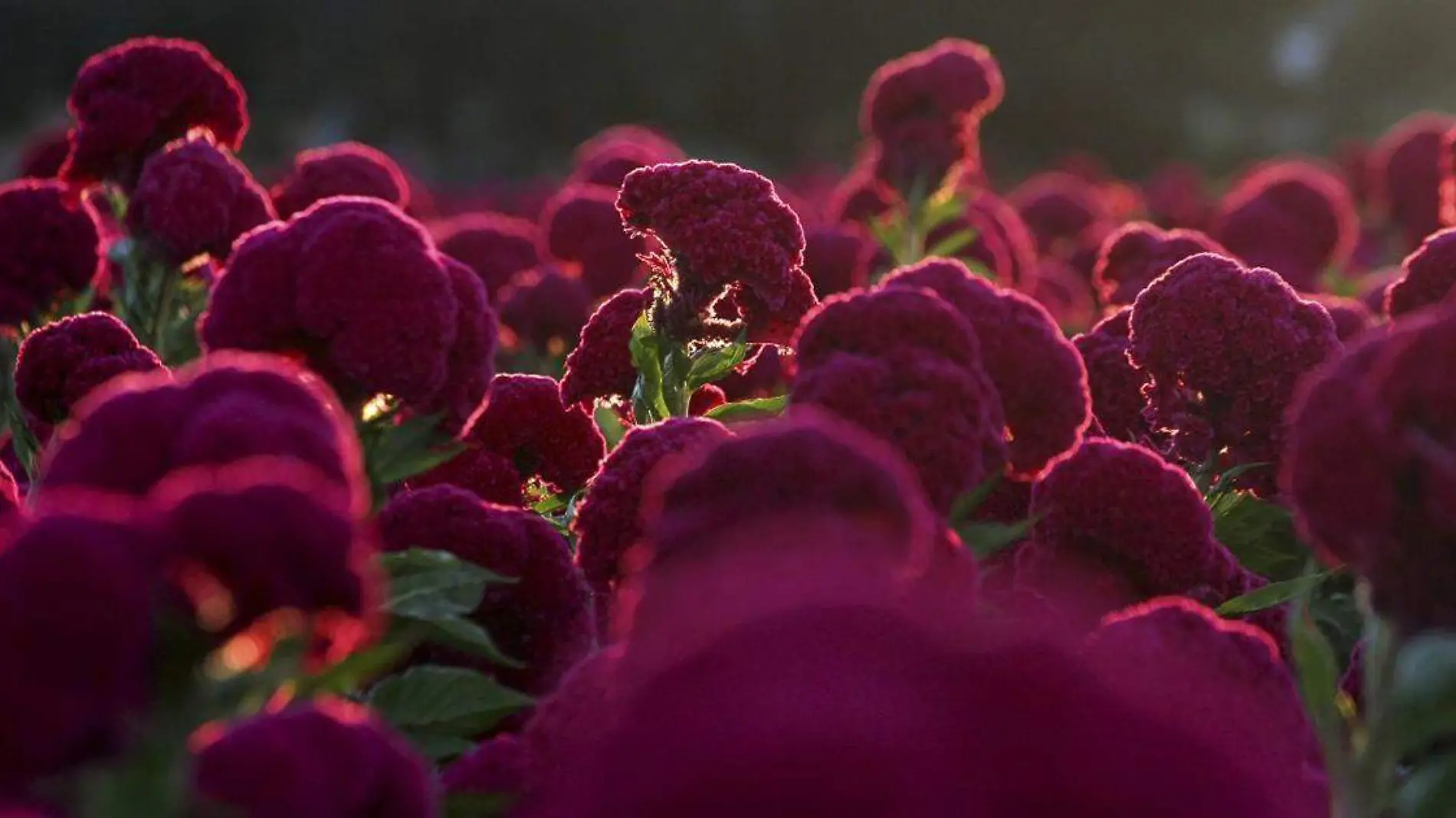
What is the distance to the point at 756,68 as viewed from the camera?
2369cm

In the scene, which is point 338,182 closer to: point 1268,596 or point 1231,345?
point 1231,345

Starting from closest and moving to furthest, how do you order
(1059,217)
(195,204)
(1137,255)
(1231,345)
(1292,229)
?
(1231,345), (195,204), (1137,255), (1292,229), (1059,217)

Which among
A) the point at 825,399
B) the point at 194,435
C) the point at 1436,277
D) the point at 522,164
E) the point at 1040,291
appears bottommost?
the point at 522,164

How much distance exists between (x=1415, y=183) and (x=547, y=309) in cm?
410

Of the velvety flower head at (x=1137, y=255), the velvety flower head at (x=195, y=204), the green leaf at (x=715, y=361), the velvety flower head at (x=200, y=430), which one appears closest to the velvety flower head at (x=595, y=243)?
the velvety flower head at (x=1137, y=255)

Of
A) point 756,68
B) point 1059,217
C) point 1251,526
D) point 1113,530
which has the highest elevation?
point 1113,530

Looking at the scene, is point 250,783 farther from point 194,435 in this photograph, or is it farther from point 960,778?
point 960,778

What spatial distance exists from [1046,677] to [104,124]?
2.61 metres

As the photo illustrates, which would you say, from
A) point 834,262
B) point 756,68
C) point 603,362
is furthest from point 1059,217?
point 756,68

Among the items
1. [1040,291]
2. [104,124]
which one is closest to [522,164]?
[1040,291]

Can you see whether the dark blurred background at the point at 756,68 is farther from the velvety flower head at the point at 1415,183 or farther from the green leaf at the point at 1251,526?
Answer: the green leaf at the point at 1251,526

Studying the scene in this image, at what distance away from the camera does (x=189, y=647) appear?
2.91ft

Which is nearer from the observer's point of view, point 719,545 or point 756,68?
point 719,545

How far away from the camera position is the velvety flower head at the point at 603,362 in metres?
2.28
